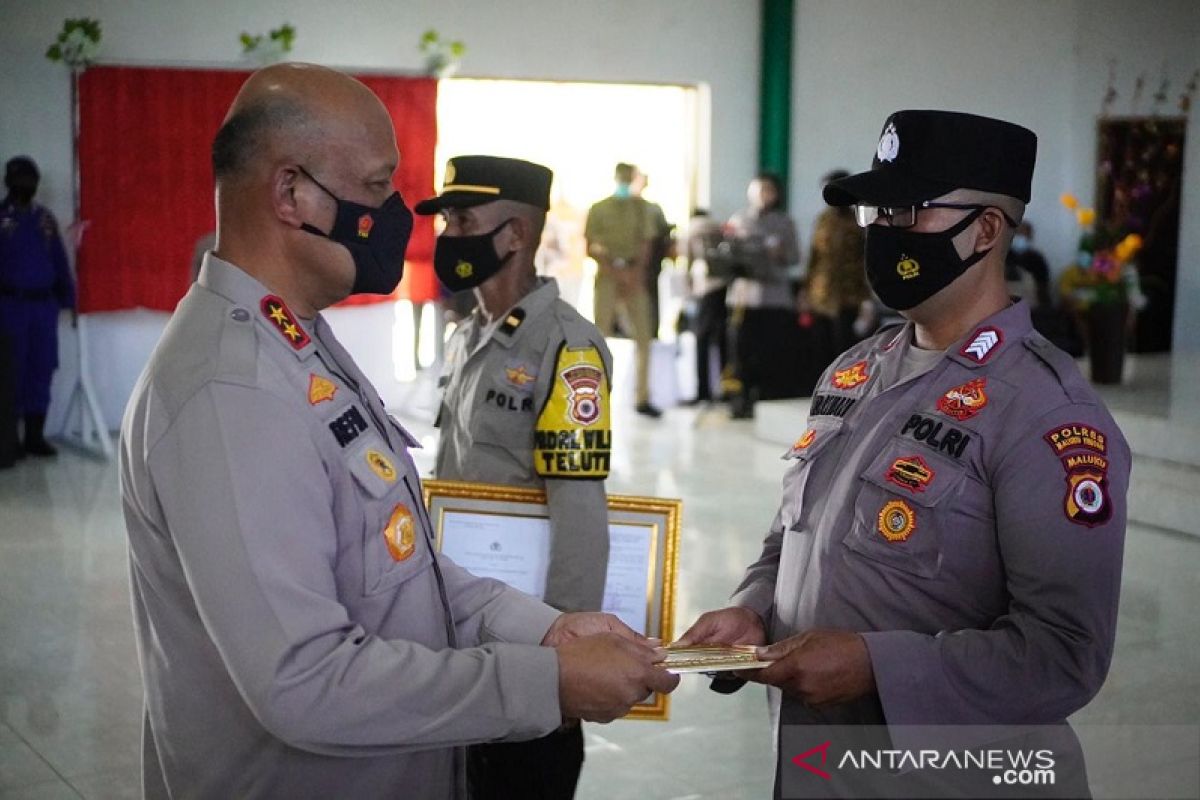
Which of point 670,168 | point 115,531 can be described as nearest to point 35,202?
point 115,531

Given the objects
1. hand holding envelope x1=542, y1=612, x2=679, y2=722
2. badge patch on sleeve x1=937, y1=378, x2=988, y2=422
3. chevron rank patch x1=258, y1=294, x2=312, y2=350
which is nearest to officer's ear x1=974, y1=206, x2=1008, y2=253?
badge patch on sleeve x1=937, y1=378, x2=988, y2=422

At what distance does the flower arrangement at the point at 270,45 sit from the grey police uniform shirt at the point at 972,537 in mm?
7973

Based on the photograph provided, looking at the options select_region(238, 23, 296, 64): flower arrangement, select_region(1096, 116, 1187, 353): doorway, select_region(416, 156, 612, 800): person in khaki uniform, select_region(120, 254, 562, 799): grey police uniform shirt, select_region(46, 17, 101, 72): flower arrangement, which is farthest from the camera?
select_region(1096, 116, 1187, 353): doorway

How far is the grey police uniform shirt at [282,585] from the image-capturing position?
1488 millimetres

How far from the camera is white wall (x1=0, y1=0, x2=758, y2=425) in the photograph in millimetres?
8711

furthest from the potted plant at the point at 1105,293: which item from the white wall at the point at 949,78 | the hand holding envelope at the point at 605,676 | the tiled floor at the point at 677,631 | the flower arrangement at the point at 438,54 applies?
the hand holding envelope at the point at 605,676

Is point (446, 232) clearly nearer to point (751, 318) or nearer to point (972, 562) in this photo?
point (972, 562)

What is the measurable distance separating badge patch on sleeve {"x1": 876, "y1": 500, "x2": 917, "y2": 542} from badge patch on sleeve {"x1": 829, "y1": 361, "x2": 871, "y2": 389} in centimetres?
30

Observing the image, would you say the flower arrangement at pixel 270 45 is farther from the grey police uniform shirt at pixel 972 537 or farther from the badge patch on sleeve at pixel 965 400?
the badge patch on sleeve at pixel 965 400

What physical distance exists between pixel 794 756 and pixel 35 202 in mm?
8134

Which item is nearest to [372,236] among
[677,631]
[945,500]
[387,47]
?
[945,500]

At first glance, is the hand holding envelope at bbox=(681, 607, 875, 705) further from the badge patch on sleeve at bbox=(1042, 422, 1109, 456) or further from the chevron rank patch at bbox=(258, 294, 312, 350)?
the chevron rank patch at bbox=(258, 294, 312, 350)

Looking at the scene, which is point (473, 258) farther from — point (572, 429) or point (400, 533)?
point (400, 533)

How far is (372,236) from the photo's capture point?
5.94ft
